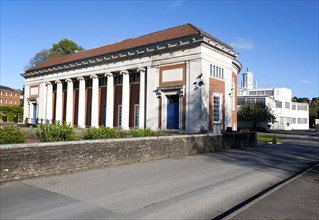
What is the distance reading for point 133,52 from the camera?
1141 inches

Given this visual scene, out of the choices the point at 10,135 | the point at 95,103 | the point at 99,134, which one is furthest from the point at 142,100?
the point at 10,135

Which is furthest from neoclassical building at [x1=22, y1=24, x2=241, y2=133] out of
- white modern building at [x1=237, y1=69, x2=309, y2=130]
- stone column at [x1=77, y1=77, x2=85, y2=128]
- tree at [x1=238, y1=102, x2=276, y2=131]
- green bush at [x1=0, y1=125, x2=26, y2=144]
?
white modern building at [x1=237, y1=69, x2=309, y2=130]

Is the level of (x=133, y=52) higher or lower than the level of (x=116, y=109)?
higher

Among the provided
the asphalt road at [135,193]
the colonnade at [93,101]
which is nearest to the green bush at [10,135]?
the asphalt road at [135,193]

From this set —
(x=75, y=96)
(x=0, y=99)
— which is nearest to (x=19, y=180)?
(x=75, y=96)

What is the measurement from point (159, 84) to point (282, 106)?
5253cm

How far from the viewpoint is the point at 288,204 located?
683 cm

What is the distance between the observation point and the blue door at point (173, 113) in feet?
85.6

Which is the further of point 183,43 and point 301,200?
point 183,43

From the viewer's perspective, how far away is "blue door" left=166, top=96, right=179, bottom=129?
26.1 m

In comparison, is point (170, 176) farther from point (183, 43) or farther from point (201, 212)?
point (183, 43)

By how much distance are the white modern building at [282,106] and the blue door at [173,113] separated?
37602 mm

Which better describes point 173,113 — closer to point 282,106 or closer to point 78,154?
point 78,154

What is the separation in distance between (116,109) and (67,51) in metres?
37.8
